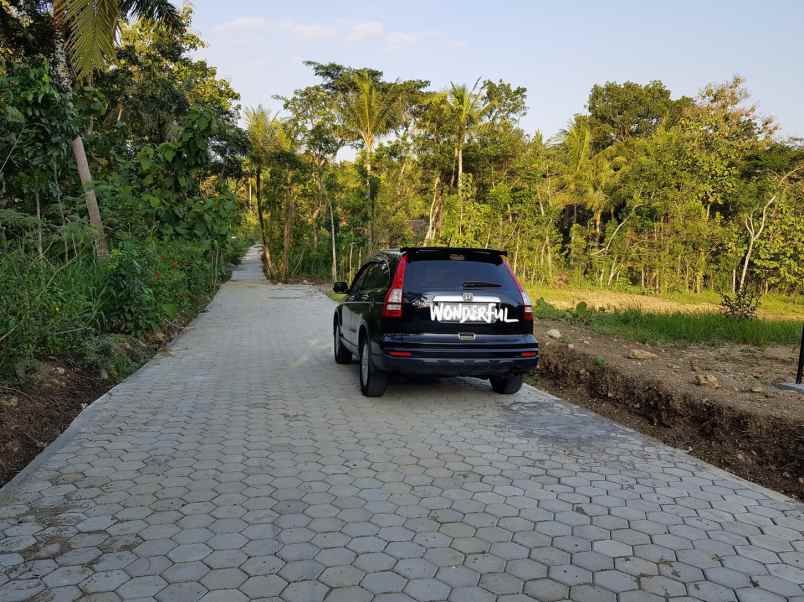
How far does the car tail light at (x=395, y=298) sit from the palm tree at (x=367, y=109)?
25519mm

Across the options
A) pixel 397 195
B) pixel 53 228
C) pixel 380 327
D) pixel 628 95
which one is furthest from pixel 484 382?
pixel 628 95

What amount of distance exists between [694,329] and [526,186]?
20.9m

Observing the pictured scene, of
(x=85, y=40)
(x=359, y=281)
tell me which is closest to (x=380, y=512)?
(x=359, y=281)

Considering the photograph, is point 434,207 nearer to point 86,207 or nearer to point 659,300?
point 659,300

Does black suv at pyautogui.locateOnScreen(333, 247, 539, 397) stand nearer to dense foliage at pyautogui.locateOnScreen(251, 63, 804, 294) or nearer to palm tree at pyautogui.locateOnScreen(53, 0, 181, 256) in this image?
palm tree at pyautogui.locateOnScreen(53, 0, 181, 256)

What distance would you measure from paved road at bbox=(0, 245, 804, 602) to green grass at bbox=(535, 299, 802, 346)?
4.38m

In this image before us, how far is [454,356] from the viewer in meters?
6.09

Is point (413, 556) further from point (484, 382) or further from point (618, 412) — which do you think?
point (484, 382)

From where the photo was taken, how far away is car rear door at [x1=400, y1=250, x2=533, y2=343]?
6.11 metres

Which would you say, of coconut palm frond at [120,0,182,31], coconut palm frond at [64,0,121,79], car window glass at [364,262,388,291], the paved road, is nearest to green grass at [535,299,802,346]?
the paved road

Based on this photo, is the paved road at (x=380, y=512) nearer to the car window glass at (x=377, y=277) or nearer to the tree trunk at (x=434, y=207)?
the car window glass at (x=377, y=277)

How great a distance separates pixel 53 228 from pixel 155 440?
6002 mm

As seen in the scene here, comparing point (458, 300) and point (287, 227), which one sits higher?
point (287, 227)

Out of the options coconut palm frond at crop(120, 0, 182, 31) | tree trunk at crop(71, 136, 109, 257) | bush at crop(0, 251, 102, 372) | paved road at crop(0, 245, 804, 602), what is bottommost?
paved road at crop(0, 245, 804, 602)
